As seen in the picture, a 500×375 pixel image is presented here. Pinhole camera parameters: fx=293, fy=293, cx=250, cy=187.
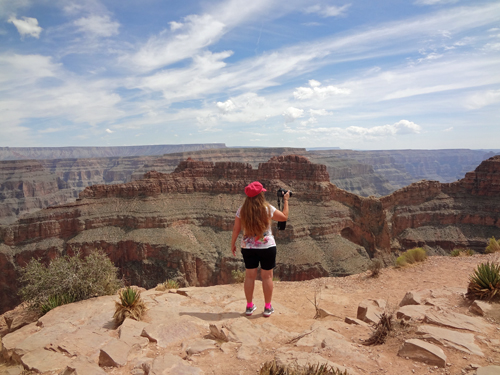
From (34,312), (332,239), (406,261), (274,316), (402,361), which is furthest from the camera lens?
(332,239)

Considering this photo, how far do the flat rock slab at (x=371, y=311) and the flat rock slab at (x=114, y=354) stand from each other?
5692 mm

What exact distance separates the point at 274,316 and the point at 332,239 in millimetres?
38255

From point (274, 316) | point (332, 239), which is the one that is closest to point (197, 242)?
point (332, 239)

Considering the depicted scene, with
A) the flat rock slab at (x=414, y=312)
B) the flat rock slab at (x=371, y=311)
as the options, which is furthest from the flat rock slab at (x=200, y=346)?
the flat rock slab at (x=414, y=312)

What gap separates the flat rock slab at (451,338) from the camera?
17.0 feet

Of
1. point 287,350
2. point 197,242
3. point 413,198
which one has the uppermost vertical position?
point 287,350

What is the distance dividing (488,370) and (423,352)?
3.03 feet

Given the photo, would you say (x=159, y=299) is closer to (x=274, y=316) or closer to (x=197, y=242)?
(x=274, y=316)

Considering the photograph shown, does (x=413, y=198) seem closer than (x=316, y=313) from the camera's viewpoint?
No

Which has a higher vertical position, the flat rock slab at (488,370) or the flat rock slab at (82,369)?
the flat rock slab at (488,370)

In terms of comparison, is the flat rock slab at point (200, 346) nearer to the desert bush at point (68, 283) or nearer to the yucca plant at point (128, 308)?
the yucca plant at point (128, 308)

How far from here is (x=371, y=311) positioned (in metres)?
7.90

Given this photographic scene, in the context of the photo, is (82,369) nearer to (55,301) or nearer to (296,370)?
(296,370)

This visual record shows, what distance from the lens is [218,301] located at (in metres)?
9.43
